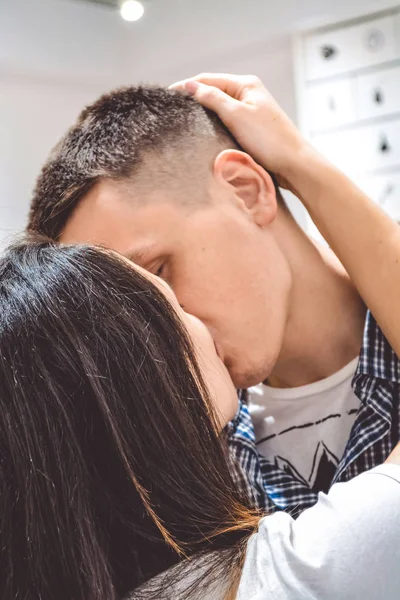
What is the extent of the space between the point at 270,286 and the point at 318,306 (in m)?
0.10

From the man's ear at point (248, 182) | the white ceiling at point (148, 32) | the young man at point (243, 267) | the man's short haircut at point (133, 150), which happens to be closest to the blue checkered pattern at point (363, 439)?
the young man at point (243, 267)

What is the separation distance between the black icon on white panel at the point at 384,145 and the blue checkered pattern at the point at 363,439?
4.27 feet

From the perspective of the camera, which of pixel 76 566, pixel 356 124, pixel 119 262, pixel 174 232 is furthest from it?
pixel 356 124

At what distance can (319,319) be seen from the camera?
104 cm

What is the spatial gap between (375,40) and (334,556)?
1.93m

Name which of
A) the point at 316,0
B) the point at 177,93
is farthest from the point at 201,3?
the point at 177,93

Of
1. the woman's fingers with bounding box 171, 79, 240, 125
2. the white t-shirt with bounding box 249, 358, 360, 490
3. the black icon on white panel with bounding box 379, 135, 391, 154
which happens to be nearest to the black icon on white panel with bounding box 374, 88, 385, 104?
the black icon on white panel with bounding box 379, 135, 391, 154

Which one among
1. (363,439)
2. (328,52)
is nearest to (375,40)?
(328,52)

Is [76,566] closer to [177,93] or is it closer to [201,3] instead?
[177,93]

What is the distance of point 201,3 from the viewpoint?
2336mm

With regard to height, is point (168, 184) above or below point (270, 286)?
above

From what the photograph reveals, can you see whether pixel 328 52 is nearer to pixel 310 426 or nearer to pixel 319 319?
pixel 319 319

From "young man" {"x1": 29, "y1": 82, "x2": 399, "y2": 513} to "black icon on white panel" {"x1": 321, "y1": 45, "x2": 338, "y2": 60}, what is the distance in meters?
1.26

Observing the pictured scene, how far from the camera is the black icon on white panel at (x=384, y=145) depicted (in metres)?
2.12
